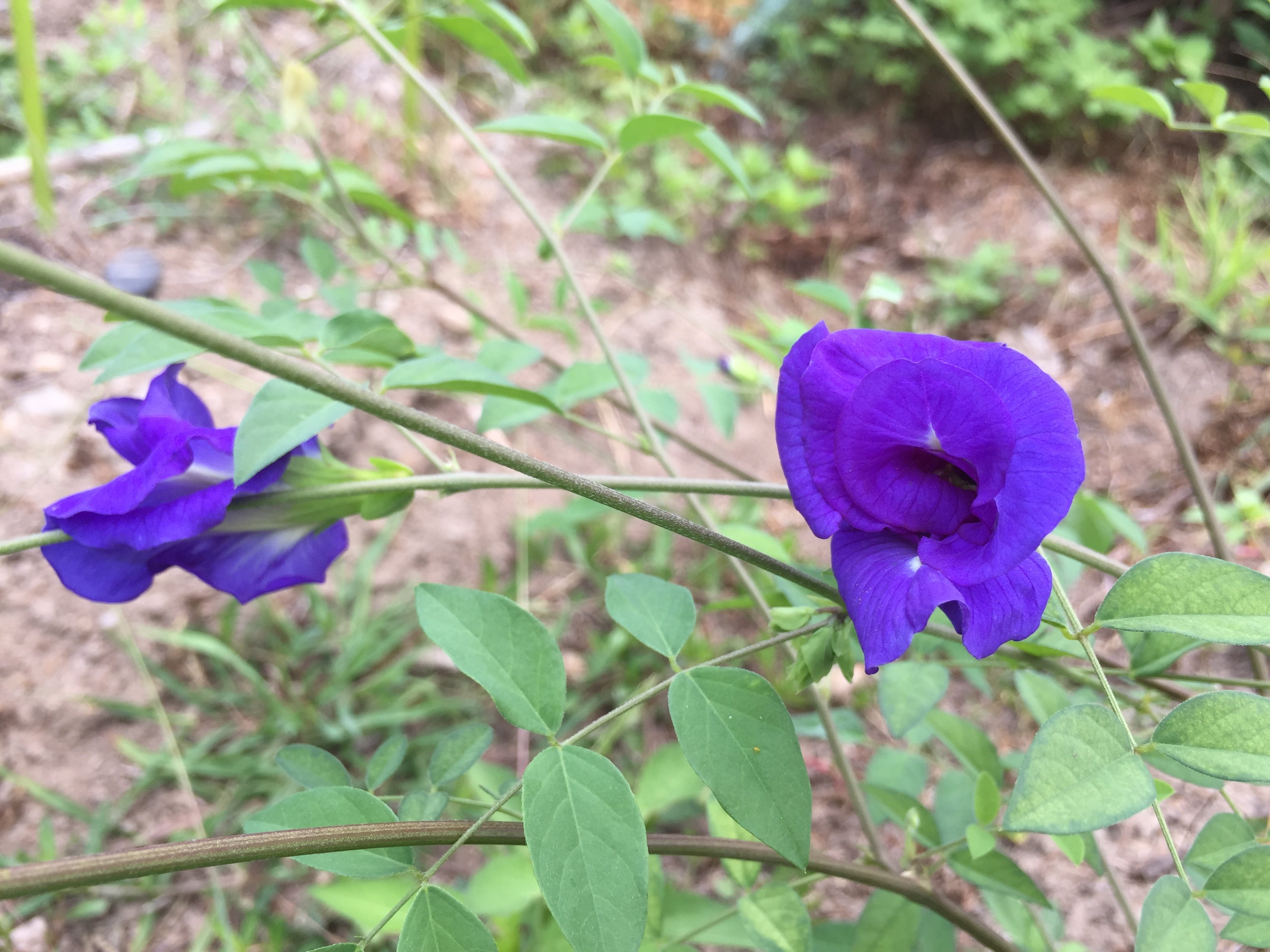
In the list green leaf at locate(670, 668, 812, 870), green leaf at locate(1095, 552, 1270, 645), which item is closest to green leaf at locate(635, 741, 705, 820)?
green leaf at locate(670, 668, 812, 870)

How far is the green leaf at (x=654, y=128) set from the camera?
0.74 meters

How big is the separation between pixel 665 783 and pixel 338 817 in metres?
0.54

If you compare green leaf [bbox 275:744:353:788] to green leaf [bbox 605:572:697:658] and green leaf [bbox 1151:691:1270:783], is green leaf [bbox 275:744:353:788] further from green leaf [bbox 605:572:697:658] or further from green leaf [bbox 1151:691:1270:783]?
green leaf [bbox 1151:691:1270:783]

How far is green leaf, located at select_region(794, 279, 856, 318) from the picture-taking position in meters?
0.95

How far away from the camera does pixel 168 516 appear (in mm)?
526

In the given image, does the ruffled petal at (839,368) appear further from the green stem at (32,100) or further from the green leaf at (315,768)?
the green stem at (32,100)

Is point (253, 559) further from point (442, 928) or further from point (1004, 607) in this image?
point (1004, 607)

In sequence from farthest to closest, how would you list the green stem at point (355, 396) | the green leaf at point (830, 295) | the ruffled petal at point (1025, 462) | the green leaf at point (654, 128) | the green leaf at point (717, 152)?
the green leaf at point (830, 295) → the green leaf at point (717, 152) → the green leaf at point (654, 128) → the ruffled petal at point (1025, 462) → the green stem at point (355, 396)

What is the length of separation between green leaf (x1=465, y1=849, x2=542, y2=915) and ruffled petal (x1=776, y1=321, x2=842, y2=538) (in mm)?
526

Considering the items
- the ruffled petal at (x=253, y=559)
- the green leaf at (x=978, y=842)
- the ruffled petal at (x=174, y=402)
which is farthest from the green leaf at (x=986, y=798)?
the ruffled petal at (x=174, y=402)

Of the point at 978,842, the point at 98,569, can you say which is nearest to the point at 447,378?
the point at 98,569

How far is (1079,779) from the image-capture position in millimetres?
396

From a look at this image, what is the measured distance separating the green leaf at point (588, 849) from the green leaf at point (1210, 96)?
67 centimetres

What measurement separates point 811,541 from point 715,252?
1.04 meters
